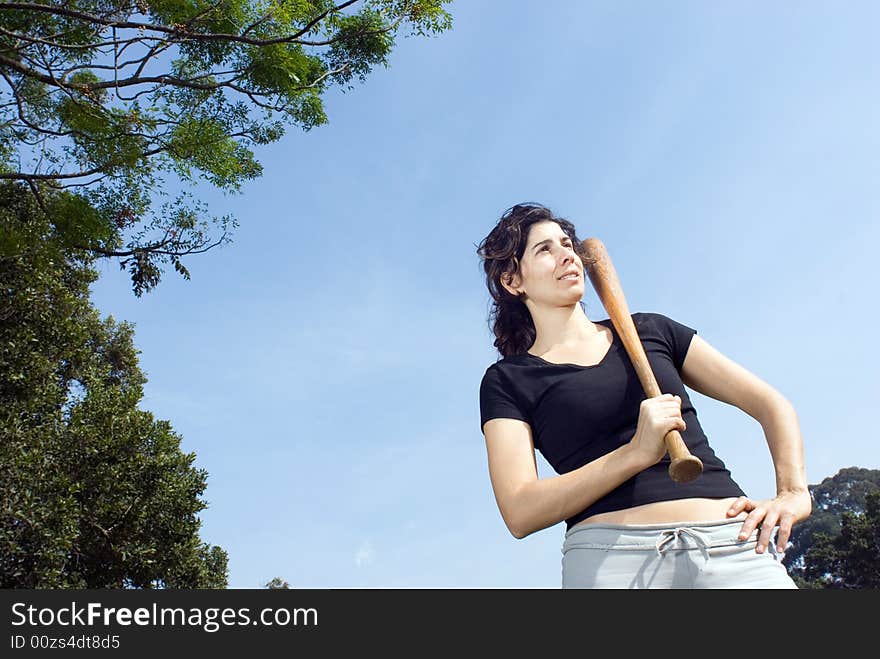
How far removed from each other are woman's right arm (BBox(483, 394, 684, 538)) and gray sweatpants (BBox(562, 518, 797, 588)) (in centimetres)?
13

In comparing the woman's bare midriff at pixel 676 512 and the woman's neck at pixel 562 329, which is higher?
the woman's neck at pixel 562 329

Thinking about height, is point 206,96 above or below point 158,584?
above

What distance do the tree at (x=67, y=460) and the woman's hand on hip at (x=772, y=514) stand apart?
1200 cm

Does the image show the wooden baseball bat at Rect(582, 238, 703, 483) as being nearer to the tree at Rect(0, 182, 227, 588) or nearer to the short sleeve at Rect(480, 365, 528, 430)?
the short sleeve at Rect(480, 365, 528, 430)

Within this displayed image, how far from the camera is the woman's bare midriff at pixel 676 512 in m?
2.04

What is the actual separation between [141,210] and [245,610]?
1111cm

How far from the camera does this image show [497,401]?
2395 mm

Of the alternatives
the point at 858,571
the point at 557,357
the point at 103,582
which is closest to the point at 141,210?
the point at 103,582

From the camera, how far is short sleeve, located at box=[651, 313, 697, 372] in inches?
101

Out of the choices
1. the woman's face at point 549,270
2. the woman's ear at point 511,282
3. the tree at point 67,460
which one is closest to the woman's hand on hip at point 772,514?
the woman's face at point 549,270

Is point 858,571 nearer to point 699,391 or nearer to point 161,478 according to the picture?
point 161,478

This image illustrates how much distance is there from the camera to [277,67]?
467 inches

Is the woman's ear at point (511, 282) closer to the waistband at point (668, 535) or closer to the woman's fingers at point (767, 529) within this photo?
the waistband at point (668, 535)

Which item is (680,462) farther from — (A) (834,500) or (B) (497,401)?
(A) (834,500)
